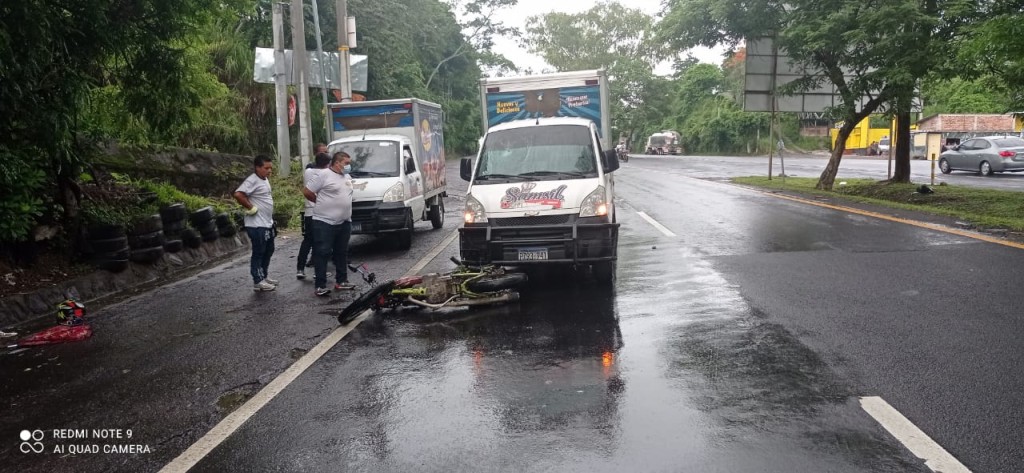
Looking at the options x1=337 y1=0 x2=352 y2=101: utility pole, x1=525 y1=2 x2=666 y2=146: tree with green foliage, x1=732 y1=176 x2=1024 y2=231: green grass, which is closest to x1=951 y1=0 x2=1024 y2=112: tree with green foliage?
x1=732 y1=176 x2=1024 y2=231: green grass

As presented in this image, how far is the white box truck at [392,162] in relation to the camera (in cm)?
1305

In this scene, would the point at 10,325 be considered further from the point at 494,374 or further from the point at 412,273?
the point at 494,374

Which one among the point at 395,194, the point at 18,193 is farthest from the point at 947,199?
the point at 18,193

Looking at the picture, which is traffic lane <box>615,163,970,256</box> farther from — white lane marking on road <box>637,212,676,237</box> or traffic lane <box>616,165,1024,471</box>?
white lane marking on road <box>637,212,676,237</box>

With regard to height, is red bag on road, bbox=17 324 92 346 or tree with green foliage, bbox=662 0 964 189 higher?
tree with green foliage, bbox=662 0 964 189

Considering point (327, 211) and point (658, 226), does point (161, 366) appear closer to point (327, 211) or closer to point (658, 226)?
point (327, 211)

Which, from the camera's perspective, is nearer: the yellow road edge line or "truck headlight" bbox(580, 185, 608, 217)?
"truck headlight" bbox(580, 185, 608, 217)

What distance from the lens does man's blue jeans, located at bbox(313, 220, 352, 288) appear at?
906cm

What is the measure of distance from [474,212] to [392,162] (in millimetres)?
5604

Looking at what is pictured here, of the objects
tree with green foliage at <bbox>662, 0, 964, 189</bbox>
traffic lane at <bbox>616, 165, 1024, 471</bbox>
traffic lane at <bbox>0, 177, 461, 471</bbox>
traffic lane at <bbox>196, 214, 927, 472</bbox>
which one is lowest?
traffic lane at <bbox>0, 177, 461, 471</bbox>

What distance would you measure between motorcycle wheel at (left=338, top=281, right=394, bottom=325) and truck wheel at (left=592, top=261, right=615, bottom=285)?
2.44 meters

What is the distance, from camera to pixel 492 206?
8773 mm

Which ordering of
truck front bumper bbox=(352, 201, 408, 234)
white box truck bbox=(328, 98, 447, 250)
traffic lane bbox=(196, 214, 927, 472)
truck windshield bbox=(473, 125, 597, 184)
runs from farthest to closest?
white box truck bbox=(328, 98, 447, 250) < truck front bumper bbox=(352, 201, 408, 234) < truck windshield bbox=(473, 125, 597, 184) < traffic lane bbox=(196, 214, 927, 472)

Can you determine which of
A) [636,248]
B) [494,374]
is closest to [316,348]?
[494,374]
